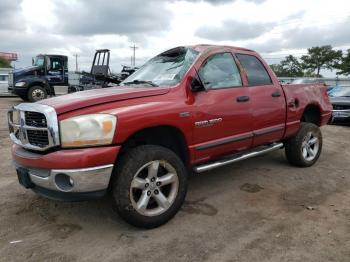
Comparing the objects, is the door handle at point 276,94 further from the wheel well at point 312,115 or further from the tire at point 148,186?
the tire at point 148,186

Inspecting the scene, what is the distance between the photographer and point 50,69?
57.0 ft

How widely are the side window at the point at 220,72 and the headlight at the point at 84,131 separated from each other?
1468 mm

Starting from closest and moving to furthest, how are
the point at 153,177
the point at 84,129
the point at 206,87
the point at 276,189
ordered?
the point at 84,129
the point at 153,177
the point at 206,87
the point at 276,189

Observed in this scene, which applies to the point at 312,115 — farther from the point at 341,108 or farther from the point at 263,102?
the point at 341,108

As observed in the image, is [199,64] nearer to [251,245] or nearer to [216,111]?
[216,111]

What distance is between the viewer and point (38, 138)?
10.8 feet

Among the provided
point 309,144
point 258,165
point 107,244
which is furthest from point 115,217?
point 309,144

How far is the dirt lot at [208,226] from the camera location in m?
3.08

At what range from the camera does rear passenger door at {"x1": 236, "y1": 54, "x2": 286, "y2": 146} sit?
4613 millimetres

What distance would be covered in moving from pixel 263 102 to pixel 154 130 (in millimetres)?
1728

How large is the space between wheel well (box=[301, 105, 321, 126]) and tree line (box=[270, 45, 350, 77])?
38.2 m

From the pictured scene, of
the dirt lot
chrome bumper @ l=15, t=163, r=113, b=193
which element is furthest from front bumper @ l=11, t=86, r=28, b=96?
chrome bumper @ l=15, t=163, r=113, b=193

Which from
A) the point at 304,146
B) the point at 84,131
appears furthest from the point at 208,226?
the point at 304,146

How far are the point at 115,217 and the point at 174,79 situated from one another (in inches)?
63.6
